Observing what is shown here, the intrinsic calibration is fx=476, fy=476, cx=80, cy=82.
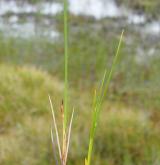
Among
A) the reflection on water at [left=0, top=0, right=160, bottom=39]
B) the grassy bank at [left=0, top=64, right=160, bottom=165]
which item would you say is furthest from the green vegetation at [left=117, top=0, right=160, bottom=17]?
the grassy bank at [left=0, top=64, right=160, bottom=165]

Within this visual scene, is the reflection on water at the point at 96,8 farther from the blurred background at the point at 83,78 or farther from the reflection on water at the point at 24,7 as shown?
the reflection on water at the point at 24,7

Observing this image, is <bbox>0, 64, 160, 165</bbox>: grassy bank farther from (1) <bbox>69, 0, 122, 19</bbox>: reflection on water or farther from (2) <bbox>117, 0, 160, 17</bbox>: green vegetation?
(1) <bbox>69, 0, 122, 19</bbox>: reflection on water

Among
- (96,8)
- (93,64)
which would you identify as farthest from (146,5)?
(93,64)

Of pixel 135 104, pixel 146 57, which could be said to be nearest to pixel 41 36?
pixel 146 57

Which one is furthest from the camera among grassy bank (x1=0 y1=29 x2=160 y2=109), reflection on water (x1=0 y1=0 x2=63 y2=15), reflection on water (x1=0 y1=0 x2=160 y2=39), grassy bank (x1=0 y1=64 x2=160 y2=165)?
reflection on water (x1=0 y1=0 x2=63 y2=15)

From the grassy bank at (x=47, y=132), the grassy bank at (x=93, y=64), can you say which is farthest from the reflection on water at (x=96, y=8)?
the grassy bank at (x=47, y=132)

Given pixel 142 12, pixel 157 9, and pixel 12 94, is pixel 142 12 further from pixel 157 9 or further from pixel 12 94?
pixel 12 94

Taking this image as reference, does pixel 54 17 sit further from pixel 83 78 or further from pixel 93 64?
pixel 83 78

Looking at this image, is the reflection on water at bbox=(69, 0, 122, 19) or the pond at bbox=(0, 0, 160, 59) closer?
the pond at bbox=(0, 0, 160, 59)
